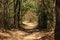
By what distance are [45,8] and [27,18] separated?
1040 inches

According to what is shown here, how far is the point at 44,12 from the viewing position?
2411 centimetres

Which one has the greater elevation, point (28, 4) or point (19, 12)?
point (28, 4)

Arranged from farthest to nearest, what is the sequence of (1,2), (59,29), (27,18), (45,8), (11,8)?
(27,18) → (11,8) → (45,8) → (1,2) → (59,29)

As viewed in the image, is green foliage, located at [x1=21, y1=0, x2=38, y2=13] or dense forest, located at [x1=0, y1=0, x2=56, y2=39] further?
green foliage, located at [x1=21, y1=0, x2=38, y2=13]

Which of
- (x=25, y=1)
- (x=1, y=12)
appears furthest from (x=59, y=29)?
(x=25, y=1)

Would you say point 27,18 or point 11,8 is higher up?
point 11,8

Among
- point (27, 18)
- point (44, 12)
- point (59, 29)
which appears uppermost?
point (59, 29)

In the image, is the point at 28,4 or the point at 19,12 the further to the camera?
the point at 28,4

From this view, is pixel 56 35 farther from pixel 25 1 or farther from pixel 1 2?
pixel 25 1

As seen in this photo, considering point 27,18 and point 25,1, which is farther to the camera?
point 27,18

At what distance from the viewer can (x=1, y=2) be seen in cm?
2158

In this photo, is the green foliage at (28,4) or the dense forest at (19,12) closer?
the dense forest at (19,12)

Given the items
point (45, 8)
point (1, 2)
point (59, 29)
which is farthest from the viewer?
point (45, 8)

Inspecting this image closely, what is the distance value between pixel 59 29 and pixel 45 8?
69.3 ft
